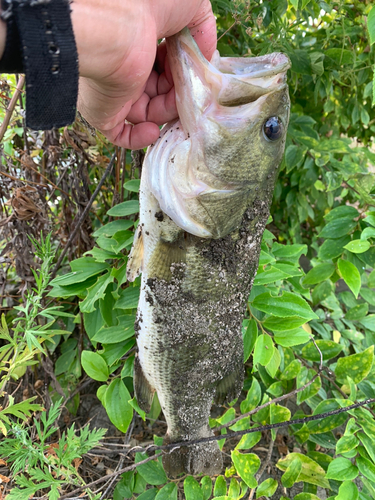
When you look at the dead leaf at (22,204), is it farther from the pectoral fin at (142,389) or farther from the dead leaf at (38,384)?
the dead leaf at (38,384)

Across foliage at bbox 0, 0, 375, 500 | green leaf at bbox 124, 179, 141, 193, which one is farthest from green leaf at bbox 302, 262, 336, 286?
green leaf at bbox 124, 179, 141, 193

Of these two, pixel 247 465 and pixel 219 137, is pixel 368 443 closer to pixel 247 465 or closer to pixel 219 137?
pixel 247 465

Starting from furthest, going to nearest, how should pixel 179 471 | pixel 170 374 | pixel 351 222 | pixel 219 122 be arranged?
pixel 351 222 → pixel 179 471 → pixel 170 374 → pixel 219 122

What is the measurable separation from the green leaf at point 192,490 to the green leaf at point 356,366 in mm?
745

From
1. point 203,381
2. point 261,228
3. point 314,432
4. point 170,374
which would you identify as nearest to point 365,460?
point 314,432

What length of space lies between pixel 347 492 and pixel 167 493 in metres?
0.70

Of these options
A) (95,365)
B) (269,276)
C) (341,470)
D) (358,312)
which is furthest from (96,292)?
(358,312)

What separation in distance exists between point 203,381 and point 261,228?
627mm

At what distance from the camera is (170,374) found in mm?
1222

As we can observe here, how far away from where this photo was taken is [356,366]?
139cm

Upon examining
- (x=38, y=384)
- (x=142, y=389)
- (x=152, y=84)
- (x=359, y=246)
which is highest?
(x=152, y=84)

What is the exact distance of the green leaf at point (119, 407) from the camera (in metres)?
1.30

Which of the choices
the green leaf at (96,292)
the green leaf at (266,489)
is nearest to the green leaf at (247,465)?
the green leaf at (266,489)

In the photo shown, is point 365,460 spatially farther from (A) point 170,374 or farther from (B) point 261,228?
(B) point 261,228
